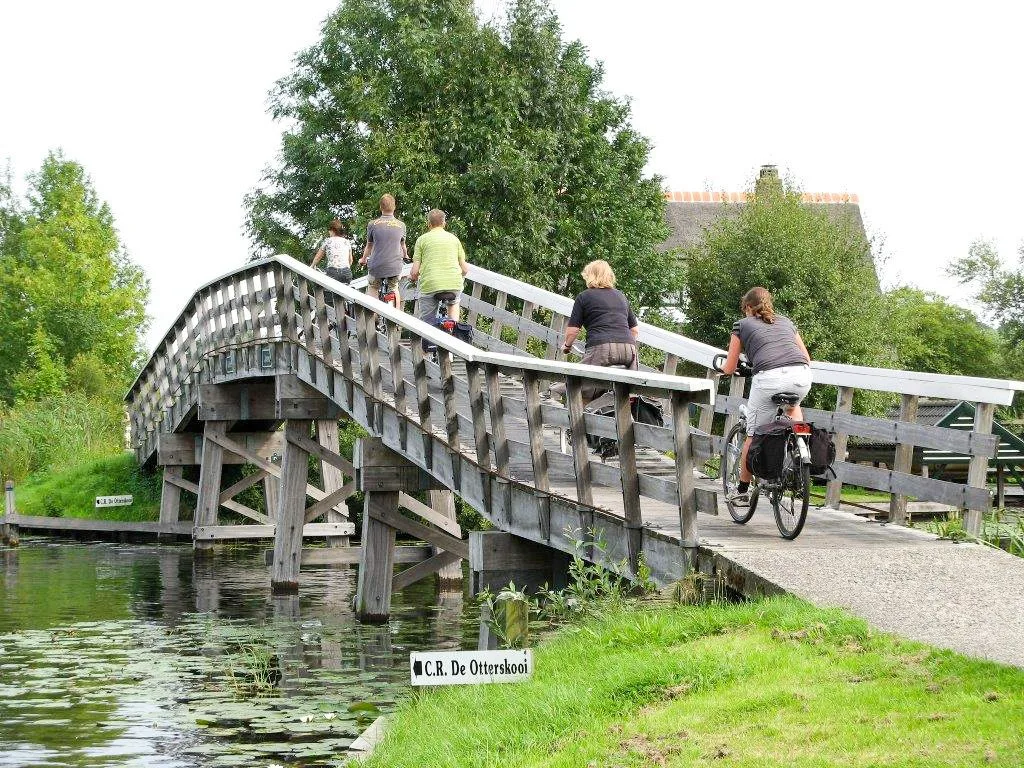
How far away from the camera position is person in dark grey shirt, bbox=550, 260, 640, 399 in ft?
38.4

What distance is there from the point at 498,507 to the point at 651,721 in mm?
5303

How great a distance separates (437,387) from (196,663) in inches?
176

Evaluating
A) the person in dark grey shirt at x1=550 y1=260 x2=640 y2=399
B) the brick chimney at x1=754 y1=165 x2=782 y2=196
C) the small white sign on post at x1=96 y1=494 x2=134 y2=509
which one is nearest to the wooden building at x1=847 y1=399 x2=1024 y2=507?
the person in dark grey shirt at x1=550 y1=260 x2=640 y2=399

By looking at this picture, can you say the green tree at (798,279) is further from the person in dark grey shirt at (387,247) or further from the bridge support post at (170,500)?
the person in dark grey shirt at (387,247)

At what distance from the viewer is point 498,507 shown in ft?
38.0

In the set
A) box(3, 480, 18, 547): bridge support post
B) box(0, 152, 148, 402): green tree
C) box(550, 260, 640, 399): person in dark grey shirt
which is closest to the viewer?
box(550, 260, 640, 399): person in dark grey shirt

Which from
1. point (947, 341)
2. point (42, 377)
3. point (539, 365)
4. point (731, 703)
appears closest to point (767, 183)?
point (947, 341)

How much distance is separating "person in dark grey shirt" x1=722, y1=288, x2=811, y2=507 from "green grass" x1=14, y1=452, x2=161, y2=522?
20.9 m

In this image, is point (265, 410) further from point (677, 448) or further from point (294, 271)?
point (677, 448)

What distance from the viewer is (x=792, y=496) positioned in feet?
31.0

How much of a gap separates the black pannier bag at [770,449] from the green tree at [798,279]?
83.4 ft

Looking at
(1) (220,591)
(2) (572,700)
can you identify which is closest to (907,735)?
(2) (572,700)

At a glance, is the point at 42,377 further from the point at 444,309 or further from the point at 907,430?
the point at 907,430

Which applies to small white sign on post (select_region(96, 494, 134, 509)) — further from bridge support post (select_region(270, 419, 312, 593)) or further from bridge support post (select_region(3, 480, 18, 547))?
bridge support post (select_region(270, 419, 312, 593))
